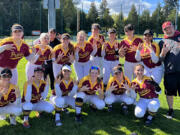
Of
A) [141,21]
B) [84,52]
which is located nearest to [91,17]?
[141,21]

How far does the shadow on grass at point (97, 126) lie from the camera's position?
3535 mm

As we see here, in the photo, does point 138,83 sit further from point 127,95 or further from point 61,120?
point 61,120

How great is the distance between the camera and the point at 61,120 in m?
4.00

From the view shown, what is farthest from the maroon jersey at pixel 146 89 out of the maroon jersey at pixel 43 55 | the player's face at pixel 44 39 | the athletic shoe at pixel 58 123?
the player's face at pixel 44 39

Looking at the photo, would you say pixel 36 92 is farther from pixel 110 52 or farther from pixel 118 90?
pixel 110 52

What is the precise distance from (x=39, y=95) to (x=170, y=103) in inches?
120

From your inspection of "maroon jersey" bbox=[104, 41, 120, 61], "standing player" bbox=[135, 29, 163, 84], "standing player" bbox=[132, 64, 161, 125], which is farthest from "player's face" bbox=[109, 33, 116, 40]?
"standing player" bbox=[132, 64, 161, 125]

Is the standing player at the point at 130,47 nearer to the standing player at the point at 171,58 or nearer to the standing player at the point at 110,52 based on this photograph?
the standing player at the point at 110,52

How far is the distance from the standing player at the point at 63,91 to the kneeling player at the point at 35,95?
0.65 ft

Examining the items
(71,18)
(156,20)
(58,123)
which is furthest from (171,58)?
(71,18)

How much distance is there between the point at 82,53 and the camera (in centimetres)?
478

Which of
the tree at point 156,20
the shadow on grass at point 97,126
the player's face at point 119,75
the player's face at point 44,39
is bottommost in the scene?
the shadow on grass at point 97,126

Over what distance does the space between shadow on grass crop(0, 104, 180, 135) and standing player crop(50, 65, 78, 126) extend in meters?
0.27

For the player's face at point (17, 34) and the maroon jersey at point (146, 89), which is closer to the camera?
the player's face at point (17, 34)
